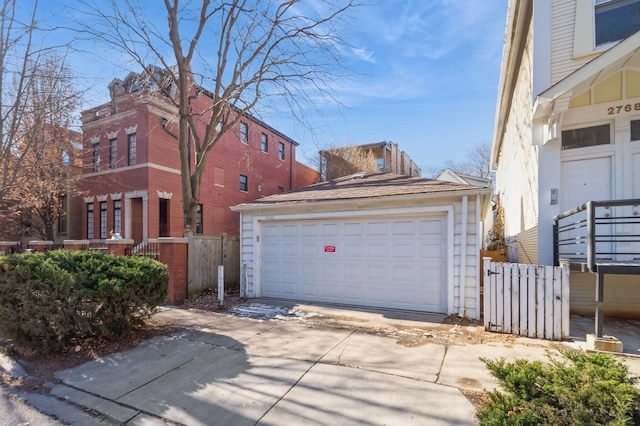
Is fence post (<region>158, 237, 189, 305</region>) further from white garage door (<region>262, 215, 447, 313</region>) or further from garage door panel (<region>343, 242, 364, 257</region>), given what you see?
garage door panel (<region>343, 242, 364, 257</region>)

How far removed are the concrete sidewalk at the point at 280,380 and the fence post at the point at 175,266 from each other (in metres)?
2.81

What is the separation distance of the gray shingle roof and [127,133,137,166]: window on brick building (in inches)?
394

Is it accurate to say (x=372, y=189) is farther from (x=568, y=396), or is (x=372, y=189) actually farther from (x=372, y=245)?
(x=568, y=396)

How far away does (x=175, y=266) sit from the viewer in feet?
26.8

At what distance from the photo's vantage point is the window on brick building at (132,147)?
15438 millimetres

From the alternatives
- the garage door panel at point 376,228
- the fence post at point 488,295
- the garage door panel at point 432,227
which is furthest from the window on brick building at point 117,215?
the fence post at point 488,295

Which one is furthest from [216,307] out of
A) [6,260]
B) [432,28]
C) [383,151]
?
[383,151]

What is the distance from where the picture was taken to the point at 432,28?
26.3ft

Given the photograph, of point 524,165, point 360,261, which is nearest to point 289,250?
point 360,261

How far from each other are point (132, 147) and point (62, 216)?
645cm

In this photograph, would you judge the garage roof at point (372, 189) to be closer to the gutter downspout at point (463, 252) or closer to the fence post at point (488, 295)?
the gutter downspout at point (463, 252)

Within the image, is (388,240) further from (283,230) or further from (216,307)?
(216,307)

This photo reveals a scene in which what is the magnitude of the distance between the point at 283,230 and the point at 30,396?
5.87 metres

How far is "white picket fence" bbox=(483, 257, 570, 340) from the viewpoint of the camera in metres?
5.02
